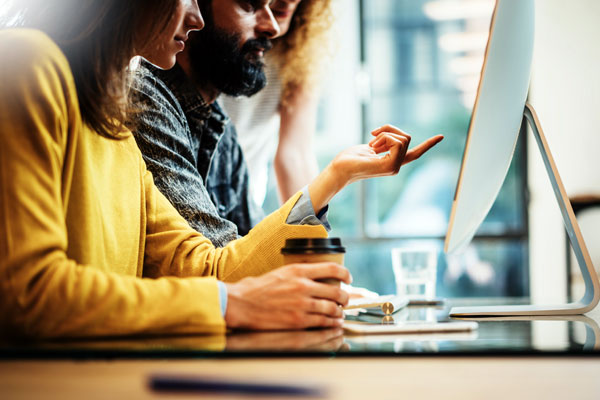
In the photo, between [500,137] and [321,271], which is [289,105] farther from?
[321,271]

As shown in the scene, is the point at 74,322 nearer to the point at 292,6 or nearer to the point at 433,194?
the point at 292,6

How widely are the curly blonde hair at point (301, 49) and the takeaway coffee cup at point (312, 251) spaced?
1860 millimetres

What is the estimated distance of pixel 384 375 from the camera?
50 cm

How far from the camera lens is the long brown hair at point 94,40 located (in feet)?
2.64

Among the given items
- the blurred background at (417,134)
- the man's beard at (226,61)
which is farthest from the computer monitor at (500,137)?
the blurred background at (417,134)

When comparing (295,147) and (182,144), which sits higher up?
(295,147)

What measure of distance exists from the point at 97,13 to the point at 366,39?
3.32m

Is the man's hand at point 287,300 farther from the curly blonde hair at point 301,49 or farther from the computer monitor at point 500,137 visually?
the curly blonde hair at point 301,49

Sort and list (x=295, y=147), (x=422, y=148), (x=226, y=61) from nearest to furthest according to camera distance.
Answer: (x=422, y=148), (x=226, y=61), (x=295, y=147)

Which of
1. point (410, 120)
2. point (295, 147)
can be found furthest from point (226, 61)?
point (410, 120)

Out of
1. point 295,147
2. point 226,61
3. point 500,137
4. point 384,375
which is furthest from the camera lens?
point 295,147

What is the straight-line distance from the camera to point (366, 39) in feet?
13.0

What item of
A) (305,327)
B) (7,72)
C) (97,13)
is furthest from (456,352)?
(97,13)

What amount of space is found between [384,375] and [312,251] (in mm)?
247
